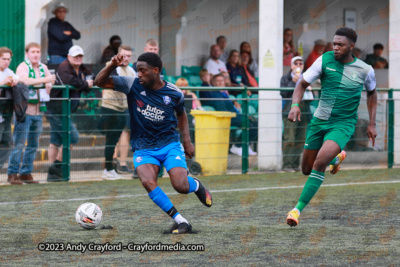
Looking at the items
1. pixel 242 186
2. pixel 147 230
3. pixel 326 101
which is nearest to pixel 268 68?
pixel 242 186

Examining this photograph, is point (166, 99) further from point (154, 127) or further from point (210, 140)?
point (210, 140)

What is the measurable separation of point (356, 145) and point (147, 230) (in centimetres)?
840

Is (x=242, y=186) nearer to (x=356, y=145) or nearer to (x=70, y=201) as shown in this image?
(x=70, y=201)

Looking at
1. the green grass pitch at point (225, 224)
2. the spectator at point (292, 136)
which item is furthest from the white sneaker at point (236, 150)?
→ the green grass pitch at point (225, 224)

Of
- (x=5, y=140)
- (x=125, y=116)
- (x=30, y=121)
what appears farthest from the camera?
(x=125, y=116)

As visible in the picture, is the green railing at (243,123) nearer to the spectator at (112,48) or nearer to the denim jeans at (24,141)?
the denim jeans at (24,141)

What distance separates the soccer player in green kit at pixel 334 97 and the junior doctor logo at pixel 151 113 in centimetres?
144

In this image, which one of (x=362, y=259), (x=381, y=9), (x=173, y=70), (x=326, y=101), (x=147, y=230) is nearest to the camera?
(x=362, y=259)

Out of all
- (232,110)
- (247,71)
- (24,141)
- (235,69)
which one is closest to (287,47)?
(247,71)

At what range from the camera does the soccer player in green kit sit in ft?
26.3

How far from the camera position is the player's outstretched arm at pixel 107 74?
7.09 metres

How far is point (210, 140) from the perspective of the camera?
13.8 metres

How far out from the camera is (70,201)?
1016 cm

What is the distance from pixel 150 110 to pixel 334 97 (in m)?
2.02
